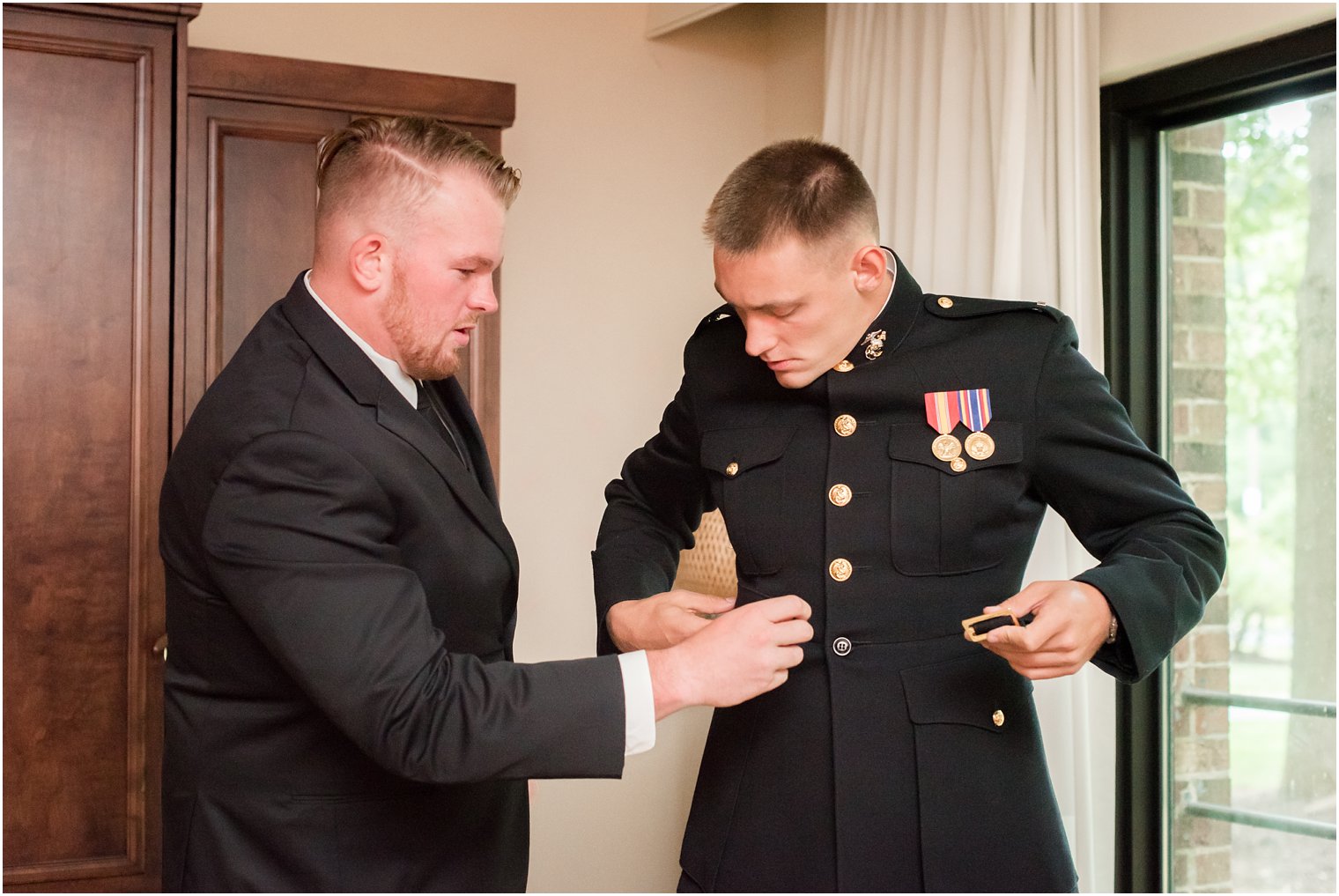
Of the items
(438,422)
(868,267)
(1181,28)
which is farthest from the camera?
(1181,28)

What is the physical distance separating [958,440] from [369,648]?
80 centimetres

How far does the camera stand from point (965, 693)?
1.61 m

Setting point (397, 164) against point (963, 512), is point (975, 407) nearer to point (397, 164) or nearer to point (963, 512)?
point (963, 512)

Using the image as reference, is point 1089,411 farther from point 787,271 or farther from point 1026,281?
point 1026,281

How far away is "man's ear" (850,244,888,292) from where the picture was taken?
1708 millimetres

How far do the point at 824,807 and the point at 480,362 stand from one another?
5.14 feet

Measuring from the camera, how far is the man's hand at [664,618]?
5.34 ft

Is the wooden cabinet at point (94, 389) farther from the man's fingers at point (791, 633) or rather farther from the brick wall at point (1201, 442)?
the brick wall at point (1201, 442)

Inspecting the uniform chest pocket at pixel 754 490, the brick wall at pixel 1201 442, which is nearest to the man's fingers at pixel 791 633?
the uniform chest pocket at pixel 754 490

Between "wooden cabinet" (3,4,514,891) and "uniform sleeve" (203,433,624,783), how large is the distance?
114 cm

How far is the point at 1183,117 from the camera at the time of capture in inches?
108

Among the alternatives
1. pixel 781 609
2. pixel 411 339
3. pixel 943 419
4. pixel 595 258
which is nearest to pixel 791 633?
pixel 781 609

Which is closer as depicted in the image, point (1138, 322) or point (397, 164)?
point (397, 164)

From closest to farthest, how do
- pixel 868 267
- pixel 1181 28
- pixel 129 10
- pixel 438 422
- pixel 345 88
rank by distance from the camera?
pixel 868 267
pixel 438 422
pixel 129 10
pixel 1181 28
pixel 345 88
